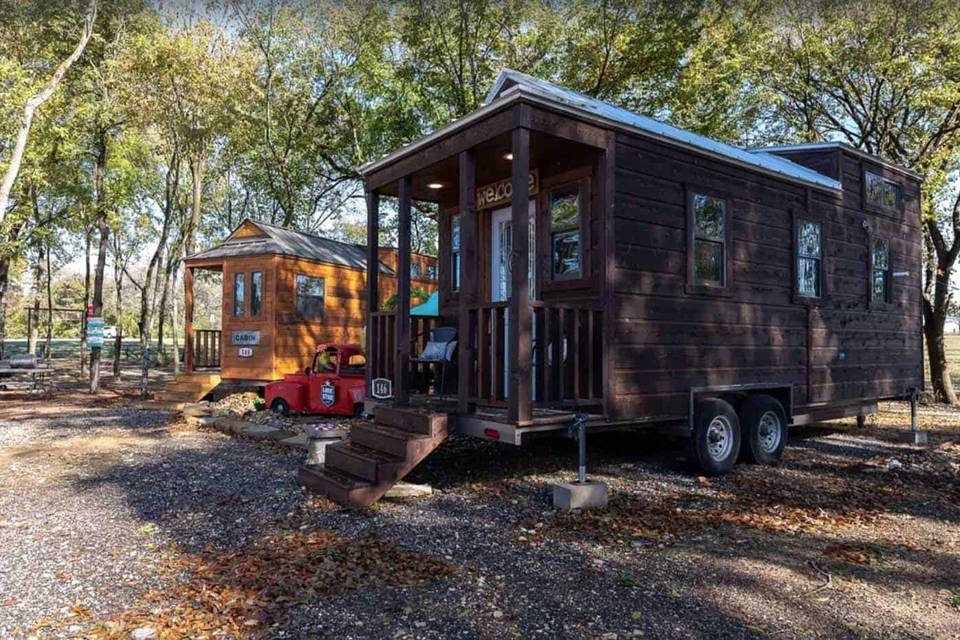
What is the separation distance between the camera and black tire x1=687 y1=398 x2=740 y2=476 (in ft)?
20.3

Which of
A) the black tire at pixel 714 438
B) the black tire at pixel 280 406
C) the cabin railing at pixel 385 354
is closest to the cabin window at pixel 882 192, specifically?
the black tire at pixel 714 438

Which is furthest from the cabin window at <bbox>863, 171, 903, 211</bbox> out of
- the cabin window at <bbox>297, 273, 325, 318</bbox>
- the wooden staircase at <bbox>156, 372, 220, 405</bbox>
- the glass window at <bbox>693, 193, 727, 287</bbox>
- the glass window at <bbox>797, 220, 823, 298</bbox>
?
the wooden staircase at <bbox>156, 372, 220, 405</bbox>

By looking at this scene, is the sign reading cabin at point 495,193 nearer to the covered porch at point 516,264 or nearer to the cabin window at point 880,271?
the covered porch at point 516,264

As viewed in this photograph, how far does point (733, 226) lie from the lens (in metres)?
6.68

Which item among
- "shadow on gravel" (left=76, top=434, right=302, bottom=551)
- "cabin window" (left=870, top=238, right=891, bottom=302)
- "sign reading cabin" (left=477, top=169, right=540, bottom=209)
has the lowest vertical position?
"shadow on gravel" (left=76, top=434, right=302, bottom=551)

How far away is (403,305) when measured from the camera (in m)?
6.37

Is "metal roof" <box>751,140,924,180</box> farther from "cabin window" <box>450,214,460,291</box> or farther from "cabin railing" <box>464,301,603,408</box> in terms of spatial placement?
"cabin railing" <box>464,301,603,408</box>

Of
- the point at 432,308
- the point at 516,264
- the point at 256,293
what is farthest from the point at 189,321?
the point at 516,264

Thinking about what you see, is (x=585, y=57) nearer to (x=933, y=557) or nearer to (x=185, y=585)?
(x=933, y=557)

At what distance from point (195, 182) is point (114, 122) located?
8.09 feet

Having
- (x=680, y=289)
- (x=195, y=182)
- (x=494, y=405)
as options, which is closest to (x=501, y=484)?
(x=494, y=405)

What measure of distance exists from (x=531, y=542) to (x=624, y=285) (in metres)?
2.51

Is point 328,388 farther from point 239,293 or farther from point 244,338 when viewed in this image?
point 239,293

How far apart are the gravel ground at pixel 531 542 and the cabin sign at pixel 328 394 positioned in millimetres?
3067
